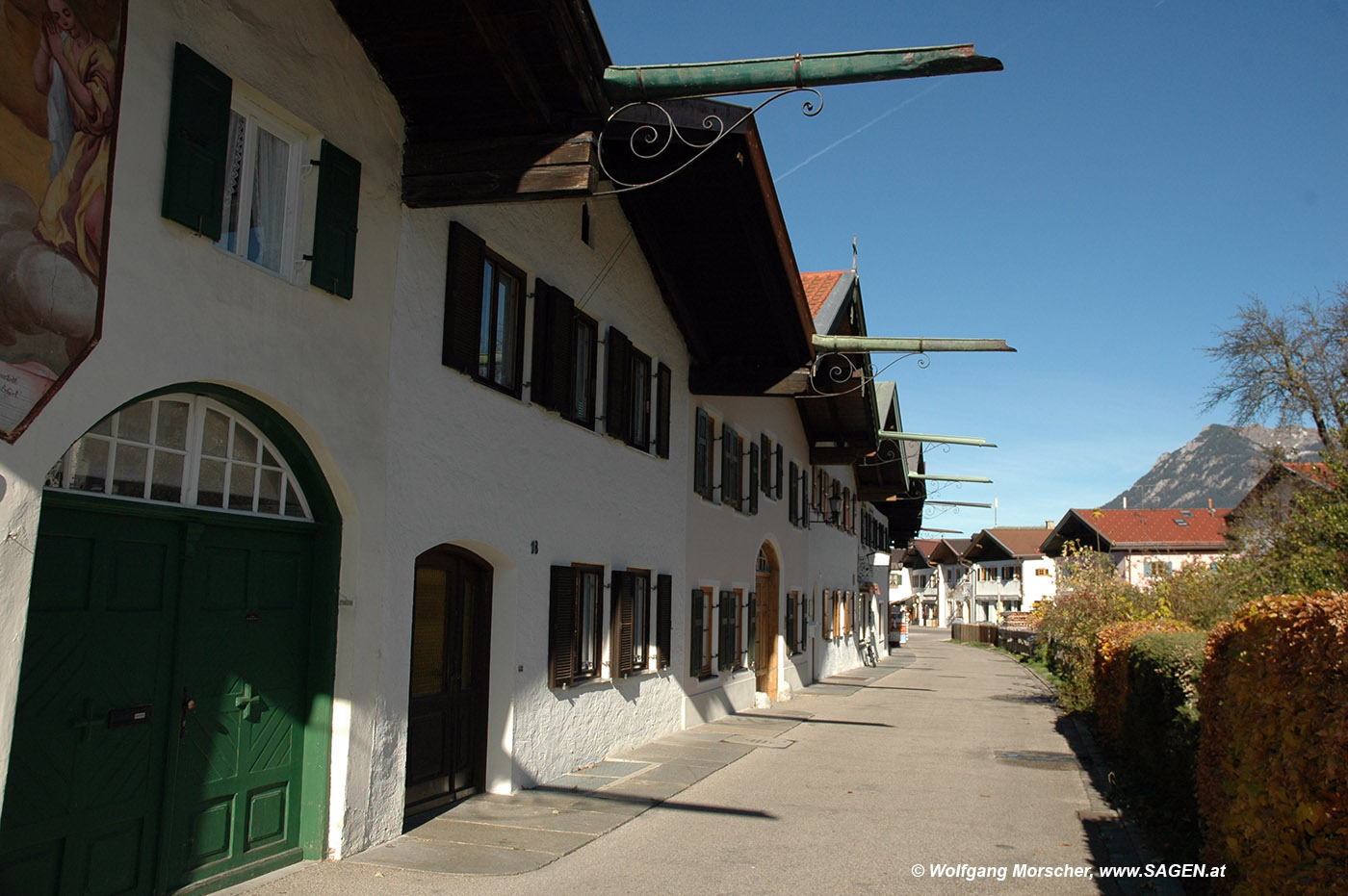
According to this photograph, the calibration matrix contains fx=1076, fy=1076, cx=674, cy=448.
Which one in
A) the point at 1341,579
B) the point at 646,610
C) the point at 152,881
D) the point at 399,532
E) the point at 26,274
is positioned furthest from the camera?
the point at 646,610

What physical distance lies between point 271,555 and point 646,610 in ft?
22.6

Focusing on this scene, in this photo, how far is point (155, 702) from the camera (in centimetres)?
588

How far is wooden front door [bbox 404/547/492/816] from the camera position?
869 centimetres

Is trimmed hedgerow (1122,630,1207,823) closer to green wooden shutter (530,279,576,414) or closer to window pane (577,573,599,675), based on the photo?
window pane (577,573,599,675)

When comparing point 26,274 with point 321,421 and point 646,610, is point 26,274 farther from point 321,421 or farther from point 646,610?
point 646,610

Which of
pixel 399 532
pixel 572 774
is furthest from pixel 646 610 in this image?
pixel 399 532

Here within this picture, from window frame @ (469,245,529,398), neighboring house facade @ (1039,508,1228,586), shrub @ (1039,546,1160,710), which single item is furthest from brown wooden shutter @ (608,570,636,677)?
neighboring house facade @ (1039,508,1228,586)

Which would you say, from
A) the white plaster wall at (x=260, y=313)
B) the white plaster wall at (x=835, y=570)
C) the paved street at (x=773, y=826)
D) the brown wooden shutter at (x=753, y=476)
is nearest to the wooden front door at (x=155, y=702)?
the white plaster wall at (x=260, y=313)

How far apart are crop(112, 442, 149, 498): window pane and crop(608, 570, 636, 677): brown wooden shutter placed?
6785 millimetres

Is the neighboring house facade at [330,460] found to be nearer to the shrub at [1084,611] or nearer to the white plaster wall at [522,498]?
the white plaster wall at [522,498]

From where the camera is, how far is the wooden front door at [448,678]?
8.69m

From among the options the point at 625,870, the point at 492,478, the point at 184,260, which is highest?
the point at 184,260

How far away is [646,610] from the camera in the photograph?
13.3 metres

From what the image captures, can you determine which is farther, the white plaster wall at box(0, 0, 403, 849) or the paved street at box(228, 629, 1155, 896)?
the paved street at box(228, 629, 1155, 896)
